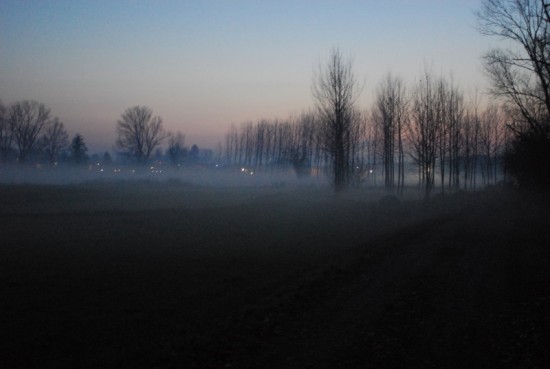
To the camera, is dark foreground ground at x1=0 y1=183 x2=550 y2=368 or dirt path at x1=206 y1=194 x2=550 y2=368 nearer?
dirt path at x1=206 y1=194 x2=550 y2=368

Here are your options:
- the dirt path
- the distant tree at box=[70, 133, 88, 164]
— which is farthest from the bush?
the distant tree at box=[70, 133, 88, 164]

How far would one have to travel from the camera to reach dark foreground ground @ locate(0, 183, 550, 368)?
26.1 feet

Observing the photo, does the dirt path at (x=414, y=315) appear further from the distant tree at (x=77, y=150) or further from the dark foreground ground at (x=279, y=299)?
the distant tree at (x=77, y=150)

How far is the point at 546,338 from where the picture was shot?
8.20 metres

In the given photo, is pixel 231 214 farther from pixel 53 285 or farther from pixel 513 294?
pixel 513 294

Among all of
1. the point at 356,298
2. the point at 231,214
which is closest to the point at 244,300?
the point at 356,298

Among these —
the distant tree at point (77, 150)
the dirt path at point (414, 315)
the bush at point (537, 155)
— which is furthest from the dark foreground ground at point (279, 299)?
the distant tree at point (77, 150)

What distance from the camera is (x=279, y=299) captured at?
11.2 m

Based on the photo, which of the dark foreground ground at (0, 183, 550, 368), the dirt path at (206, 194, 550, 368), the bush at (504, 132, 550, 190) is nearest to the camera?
the dirt path at (206, 194, 550, 368)

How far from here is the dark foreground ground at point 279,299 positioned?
7.96 metres

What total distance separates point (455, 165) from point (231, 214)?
1526 inches

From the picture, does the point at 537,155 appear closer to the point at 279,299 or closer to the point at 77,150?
the point at 279,299

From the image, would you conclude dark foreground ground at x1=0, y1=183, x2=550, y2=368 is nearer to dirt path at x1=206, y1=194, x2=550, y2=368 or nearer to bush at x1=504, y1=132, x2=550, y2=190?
dirt path at x1=206, y1=194, x2=550, y2=368

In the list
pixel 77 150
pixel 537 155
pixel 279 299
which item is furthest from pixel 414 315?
pixel 77 150
